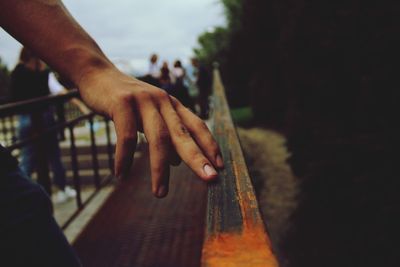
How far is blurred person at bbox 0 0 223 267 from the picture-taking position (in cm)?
60

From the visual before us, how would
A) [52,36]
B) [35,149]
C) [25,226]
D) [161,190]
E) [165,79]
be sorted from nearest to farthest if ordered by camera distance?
[161,190], [52,36], [25,226], [35,149], [165,79]

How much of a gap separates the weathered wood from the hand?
0.06 metres

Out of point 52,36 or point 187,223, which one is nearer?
point 52,36

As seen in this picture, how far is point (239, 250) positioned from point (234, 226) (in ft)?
0.22

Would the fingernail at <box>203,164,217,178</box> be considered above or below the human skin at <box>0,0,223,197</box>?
below

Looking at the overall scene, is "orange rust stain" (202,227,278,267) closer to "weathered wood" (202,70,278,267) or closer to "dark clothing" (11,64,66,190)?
"weathered wood" (202,70,278,267)

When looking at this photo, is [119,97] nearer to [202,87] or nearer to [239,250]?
[239,250]

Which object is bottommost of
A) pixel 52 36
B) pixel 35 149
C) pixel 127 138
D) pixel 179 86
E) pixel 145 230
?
pixel 145 230

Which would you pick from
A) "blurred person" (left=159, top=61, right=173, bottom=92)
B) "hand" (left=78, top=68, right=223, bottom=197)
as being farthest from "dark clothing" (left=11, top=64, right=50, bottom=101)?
"blurred person" (left=159, top=61, right=173, bottom=92)

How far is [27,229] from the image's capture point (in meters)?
0.93

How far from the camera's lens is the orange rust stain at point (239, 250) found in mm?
454

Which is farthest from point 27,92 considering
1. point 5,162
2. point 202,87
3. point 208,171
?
point 202,87

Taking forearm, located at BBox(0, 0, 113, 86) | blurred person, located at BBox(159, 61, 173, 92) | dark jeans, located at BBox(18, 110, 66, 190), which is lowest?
dark jeans, located at BBox(18, 110, 66, 190)

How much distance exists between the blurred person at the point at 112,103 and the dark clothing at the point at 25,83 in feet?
11.6
